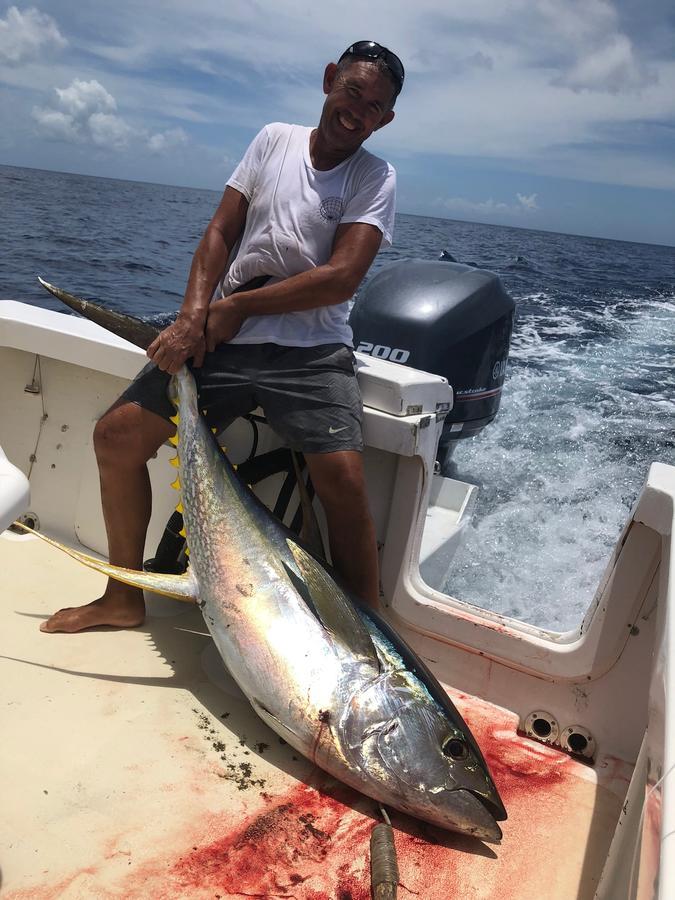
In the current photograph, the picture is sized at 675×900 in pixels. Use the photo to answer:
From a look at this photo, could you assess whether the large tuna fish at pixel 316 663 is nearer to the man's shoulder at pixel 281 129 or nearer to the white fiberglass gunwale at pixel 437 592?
the white fiberglass gunwale at pixel 437 592

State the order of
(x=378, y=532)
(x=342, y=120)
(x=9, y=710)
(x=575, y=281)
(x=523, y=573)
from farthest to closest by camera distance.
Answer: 1. (x=575, y=281)
2. (x=523, y=573)
3. (x=378, y=532)
4. (x=342, y=120)
5. (x=9, y=710)

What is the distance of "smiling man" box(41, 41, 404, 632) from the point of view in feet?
6.69

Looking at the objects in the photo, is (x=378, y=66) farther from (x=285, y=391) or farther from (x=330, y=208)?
(x=285, y=391)

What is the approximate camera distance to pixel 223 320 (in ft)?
6.81

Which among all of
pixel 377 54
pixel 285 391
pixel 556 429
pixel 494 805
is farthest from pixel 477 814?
pixel 556 429

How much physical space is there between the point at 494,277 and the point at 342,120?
1916mm

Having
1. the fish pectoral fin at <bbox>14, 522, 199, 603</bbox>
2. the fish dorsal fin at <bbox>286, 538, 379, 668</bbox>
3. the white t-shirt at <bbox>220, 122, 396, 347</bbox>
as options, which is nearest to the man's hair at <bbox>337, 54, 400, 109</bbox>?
the white t-shirt at <bbox>220, 122, 396, 347</bbox>

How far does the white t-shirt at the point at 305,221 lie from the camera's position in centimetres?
212

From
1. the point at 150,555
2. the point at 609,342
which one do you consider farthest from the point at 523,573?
the point at 609,342

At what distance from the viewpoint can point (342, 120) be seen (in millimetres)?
2102

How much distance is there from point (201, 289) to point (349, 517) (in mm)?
786

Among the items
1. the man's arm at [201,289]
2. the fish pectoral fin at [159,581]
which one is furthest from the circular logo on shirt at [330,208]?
the fish pectoral fin at [159,581]

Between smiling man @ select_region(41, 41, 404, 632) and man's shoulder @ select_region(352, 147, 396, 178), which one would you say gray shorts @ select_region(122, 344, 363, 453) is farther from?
man's shoulder @ select_region(352, 147, 396, 178)

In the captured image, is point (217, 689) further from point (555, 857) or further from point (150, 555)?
point (555, 857)
